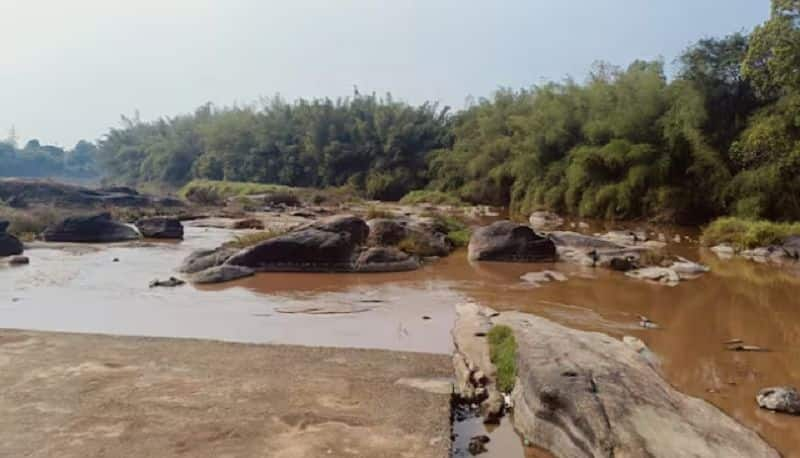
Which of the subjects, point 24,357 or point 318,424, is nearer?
point 318,424

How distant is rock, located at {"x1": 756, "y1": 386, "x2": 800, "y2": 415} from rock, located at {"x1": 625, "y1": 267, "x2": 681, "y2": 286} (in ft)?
22.4

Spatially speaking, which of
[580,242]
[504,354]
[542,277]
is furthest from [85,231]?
[504,354]

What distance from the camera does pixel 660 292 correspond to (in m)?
12.1

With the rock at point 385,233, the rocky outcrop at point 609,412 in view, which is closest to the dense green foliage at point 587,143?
the rock at point 385,233

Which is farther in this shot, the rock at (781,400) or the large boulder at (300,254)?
the large boulder at (300,254)

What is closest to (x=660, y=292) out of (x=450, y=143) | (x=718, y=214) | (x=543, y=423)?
(x=543, y=423)

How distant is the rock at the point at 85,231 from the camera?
19.0 metres

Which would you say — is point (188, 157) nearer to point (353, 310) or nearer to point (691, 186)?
point (691, 186)

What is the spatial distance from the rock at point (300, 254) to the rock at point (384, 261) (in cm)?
27

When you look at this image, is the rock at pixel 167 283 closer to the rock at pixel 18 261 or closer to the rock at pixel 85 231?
the rock at pixel 18 261

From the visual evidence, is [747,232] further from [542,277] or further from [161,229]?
[161,229]

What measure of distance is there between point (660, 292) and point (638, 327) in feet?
9.58

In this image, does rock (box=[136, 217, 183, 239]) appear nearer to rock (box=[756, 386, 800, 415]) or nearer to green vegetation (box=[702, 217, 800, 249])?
green vegetation (box=[702, 217, 800, 249])

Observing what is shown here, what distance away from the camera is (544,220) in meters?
25.3
